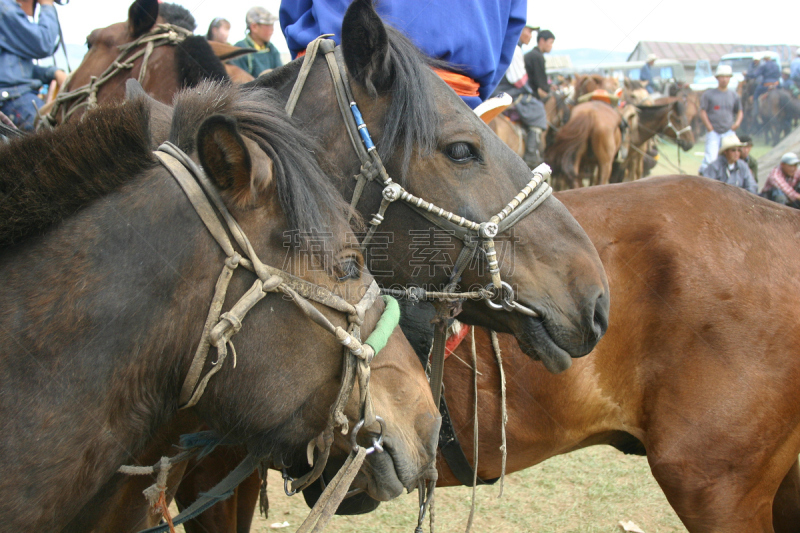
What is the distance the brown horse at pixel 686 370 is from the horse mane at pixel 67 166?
61.9 inches

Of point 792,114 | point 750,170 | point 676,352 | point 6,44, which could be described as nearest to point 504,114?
point 750,170

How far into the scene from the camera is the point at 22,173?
4.43 ft

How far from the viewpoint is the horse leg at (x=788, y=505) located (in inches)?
115

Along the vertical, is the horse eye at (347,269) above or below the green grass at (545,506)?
A: above

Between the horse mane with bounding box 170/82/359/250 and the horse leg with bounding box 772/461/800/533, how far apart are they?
8.84 ft

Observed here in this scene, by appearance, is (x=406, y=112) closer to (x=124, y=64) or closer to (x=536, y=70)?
(x=124, y=64)

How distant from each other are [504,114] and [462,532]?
9.37 metres

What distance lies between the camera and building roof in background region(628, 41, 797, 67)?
106ft

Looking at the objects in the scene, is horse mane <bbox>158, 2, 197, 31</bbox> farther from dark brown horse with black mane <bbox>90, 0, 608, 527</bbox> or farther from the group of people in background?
the group of people in background

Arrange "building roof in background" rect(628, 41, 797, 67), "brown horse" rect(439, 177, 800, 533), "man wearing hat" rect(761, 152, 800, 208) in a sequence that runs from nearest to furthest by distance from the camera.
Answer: "brown horse" rect(439, 177, 800, 533) < "man wearing hat" rect(761, 152, 800, 208) < "building roof in background" rect(628, 41, 797, 67)

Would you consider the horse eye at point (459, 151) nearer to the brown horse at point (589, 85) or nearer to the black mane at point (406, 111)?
the black mane at point (406, 111)

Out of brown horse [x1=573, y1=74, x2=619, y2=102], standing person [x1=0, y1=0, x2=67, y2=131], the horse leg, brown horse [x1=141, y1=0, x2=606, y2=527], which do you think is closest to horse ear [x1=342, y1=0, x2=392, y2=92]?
brown horse [x1=141, y1=0, x2=606, y2=527]

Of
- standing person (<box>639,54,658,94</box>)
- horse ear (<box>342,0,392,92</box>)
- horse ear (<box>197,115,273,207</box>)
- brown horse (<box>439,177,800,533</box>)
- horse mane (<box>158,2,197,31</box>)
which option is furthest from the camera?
standing person (<box>639,54,658,94</box>)

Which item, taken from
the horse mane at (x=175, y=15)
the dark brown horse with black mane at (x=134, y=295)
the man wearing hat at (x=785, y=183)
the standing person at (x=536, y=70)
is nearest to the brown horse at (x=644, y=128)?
the standing person at (x=536, y=70)
